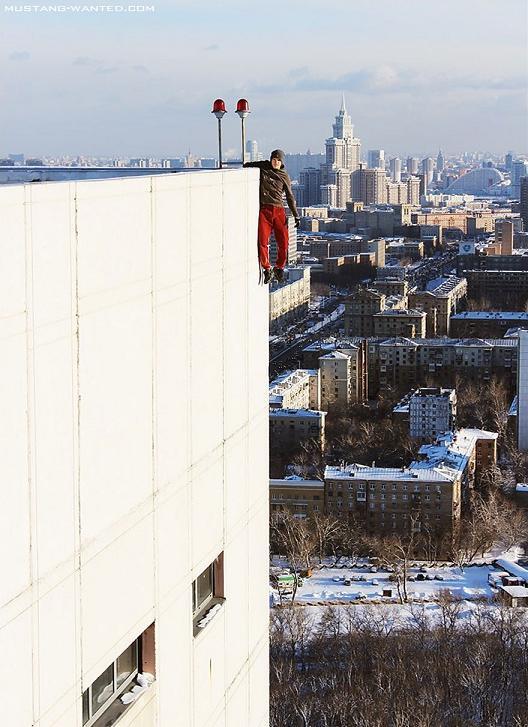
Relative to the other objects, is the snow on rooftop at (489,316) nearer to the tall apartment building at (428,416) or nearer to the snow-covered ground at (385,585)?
the tall apartment building at (428,416)

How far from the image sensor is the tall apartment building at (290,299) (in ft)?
195

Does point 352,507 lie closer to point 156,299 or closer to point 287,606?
point 287,606

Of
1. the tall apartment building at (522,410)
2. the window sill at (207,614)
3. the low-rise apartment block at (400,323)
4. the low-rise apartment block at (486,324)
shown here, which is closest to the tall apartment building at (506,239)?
the low-rise apartment block at (486,324)

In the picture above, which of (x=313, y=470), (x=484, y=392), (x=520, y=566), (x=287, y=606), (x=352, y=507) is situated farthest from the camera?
(x=484, y=392)

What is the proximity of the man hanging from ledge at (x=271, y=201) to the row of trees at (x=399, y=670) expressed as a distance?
528 inches

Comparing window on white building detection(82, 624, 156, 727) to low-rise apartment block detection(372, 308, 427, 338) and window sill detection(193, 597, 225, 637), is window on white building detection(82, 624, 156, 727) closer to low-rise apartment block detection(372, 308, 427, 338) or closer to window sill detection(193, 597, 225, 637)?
window sill detection(193, 597, 225, 637)

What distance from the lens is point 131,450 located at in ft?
10.1

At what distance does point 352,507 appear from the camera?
2861cm

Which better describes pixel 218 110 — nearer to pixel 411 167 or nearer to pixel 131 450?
pixel 131 450

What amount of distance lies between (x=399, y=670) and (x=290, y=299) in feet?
151

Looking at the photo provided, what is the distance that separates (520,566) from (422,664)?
722cm

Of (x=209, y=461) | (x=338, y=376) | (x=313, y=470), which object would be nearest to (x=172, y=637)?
(x=209, y=461)

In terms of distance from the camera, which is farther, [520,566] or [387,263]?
[387,263]

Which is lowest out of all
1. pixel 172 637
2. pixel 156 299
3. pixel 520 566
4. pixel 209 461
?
pixel 520 566
